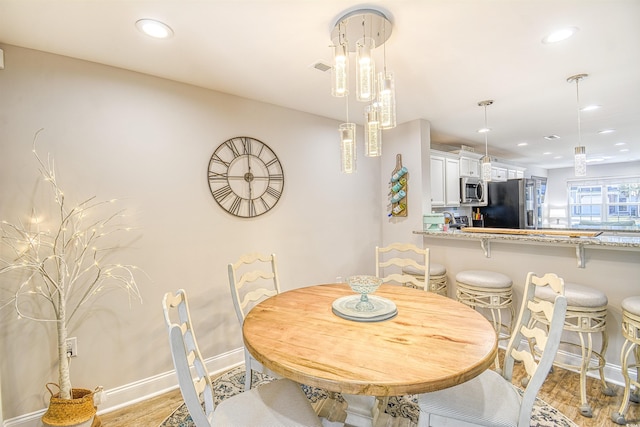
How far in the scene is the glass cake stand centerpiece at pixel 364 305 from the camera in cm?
149

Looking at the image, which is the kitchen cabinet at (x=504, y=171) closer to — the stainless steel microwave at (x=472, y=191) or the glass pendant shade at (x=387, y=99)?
the stainless steel microwave at (x=472, y=191)

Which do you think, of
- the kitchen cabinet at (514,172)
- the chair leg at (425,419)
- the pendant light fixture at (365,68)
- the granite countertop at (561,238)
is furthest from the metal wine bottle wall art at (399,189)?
the kitchen cabinet at (514,172)

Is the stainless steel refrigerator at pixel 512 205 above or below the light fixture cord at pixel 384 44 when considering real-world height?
below

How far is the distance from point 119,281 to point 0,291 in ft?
1.94

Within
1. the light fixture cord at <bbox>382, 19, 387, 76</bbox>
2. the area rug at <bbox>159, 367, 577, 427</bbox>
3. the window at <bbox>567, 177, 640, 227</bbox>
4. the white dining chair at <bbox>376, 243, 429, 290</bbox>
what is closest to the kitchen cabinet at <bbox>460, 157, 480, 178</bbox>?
the white dining chair at <bbox>376, 243, 429, 290</bbox>

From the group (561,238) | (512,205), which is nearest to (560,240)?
(561,238)

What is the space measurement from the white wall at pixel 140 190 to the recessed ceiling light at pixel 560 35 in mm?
2076

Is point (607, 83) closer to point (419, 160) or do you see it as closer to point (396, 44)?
point (419, 160)

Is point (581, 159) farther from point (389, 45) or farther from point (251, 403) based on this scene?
point (251, 403)

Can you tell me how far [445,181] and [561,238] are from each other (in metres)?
1.98

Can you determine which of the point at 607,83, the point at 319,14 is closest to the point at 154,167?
the point at 319,14

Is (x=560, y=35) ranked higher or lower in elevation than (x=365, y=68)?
higher

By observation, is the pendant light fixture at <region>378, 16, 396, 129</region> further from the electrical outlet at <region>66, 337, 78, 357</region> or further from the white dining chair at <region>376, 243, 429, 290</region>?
the electrical outlet at <region>66, 337, 78, 357</region>

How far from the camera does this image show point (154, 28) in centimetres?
164
